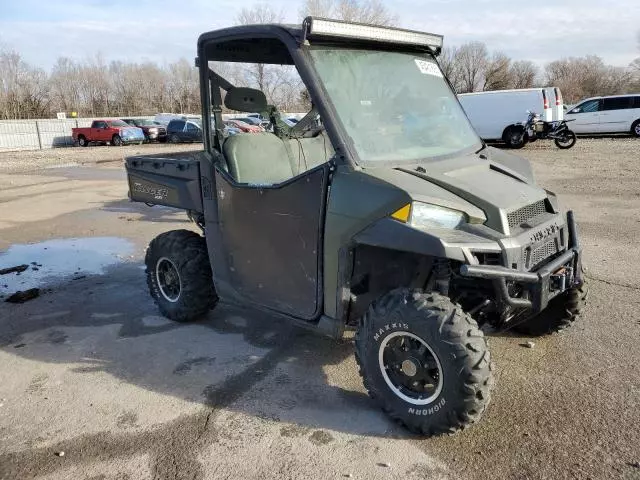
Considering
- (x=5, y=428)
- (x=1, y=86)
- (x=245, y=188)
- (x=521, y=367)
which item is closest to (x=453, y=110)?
(x=245, y=188)

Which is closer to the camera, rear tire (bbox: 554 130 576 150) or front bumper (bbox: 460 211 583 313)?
front bumper (bbox: 460 211 583 313)

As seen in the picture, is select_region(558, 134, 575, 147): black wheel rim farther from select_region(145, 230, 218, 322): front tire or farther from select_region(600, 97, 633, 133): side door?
select_region(145, 230, 218, 322): front tire

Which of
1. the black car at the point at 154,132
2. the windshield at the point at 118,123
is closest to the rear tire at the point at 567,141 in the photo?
the black car at the point at 154,132

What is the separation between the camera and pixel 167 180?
4652mm

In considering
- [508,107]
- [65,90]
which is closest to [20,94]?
[65,90]

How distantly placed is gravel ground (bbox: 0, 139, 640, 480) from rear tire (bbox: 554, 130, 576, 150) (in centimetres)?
1587

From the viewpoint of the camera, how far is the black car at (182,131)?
31005 millimetres

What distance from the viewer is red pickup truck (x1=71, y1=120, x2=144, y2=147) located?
32656 millimetres

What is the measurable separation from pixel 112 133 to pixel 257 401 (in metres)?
32.4

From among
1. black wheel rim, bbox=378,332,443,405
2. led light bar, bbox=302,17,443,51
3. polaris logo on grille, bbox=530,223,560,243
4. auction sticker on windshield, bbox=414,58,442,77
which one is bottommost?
black wheel rim, bbox=378,332,443,405

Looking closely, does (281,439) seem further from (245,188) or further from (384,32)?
(384,32)

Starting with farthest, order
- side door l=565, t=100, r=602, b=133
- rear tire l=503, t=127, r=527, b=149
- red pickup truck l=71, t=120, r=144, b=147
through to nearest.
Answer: red pickup truck l=71, t=120, r=144, b=147, side door l=565, t=100, r=602, b=133, rear tire l=503, t=127, r=527, b=149

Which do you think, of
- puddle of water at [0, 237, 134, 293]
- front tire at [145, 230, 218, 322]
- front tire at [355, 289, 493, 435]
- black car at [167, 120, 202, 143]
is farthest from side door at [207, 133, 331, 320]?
black car at [167, 120, 202, 143]

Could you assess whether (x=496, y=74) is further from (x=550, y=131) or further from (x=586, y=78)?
(x=550, y=131)
